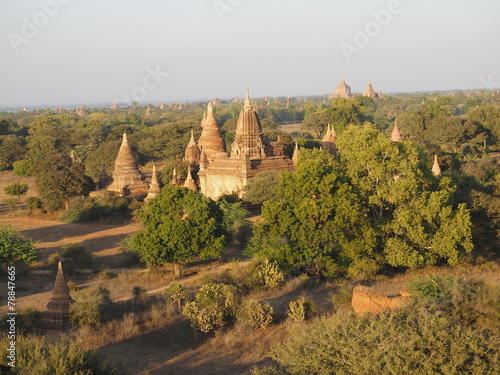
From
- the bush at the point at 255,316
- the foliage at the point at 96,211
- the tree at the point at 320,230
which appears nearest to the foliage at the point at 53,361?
the bush at the point at 255,316

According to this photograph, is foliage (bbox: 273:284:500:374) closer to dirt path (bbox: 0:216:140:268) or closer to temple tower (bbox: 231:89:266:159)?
dirt path (bbox: 0:216:140:268)

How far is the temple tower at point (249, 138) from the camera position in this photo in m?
35.9

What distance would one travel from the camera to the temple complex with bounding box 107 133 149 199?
34.8 meters

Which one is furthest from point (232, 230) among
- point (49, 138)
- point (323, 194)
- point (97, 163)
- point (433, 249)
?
point (49, 138)

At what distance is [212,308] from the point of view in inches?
579

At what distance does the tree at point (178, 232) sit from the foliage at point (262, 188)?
27.2ft

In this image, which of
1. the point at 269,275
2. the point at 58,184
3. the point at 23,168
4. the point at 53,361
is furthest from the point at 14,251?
the point at 23,168

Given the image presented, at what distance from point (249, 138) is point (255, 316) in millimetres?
22799

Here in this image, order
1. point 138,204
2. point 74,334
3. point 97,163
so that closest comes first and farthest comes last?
point 74,334, point 138,204, point 97,163

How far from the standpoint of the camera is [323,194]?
62.7 ft

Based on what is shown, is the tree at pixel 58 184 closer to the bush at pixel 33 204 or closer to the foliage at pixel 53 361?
the bush at pixel 33 204

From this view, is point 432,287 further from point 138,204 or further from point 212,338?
point 138,204

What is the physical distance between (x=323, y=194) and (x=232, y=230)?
707cm

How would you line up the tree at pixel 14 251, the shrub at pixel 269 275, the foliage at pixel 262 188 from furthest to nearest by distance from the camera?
the foliage at pixel 262 188, the tree at pixel 14 251, the shrub at pixel 269 275
